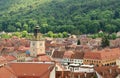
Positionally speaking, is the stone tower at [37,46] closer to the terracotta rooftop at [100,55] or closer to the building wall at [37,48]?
the building wall at [37,48]

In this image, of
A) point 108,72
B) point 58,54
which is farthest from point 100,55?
point 108,72

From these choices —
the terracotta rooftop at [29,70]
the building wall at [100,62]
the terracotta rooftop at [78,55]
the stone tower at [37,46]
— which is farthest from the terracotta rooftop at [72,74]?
the terracotta rooftop at [78,55]

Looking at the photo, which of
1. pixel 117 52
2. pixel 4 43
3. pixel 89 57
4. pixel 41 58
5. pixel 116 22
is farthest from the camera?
pixel 116 22

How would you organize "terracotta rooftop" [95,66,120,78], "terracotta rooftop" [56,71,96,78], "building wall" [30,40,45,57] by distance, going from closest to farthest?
1. "terracotta rooftop" [56,71,96,78]
2. "terracotta rooftop" [95,66,120,78]
3. "building wall" [30,40,45,57]

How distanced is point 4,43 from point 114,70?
91462 millimetres

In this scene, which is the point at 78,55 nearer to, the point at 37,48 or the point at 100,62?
the point at 100,62

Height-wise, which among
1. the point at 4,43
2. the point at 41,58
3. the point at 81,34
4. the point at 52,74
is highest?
the point at 52,74

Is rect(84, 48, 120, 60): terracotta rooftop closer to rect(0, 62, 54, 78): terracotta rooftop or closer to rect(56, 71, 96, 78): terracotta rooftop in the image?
rect(56, 71, 96, 78): terracotta rooftop

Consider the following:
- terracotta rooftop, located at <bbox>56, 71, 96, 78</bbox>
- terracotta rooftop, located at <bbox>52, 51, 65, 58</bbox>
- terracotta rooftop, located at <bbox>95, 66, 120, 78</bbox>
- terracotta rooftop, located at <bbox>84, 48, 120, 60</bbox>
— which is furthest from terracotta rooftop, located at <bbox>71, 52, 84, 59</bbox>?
terracotta rooftop, located at <bbox>56, 71, 96, 78</bbox>

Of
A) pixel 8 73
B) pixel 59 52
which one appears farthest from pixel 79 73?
pixel 59 52

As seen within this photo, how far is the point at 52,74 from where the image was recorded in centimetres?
5834

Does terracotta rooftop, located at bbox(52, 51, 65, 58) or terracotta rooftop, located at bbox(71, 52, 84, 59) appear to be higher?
terracotta rooftop, located at bbox(71, 52, 84, 59)

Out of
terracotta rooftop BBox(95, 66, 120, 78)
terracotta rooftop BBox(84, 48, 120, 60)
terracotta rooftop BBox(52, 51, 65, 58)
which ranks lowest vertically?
terracotta rooftop BBox(52, 51, 65, 58)

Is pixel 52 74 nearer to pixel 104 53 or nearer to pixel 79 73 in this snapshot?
pixel 79 73
